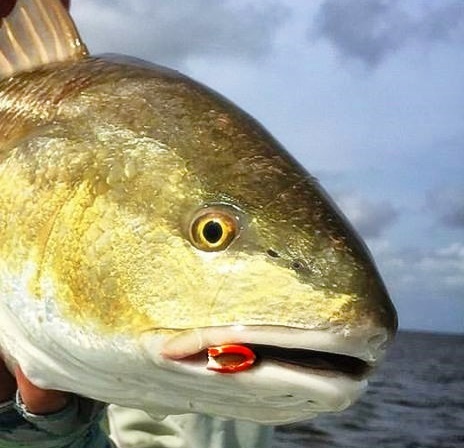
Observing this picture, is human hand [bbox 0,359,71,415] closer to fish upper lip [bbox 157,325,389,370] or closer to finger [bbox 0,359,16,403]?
finger [bbox 0,359,16,403]

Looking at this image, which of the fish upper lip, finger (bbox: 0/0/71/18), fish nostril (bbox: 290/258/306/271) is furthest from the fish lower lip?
finger (bbox: 0/0/71/18)

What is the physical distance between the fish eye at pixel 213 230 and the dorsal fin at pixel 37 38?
0.65 m

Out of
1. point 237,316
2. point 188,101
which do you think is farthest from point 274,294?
point 188,101

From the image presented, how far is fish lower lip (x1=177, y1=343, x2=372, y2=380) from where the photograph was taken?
1.73 m

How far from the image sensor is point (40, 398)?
2504mm

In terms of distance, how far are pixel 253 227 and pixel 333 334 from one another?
263mm

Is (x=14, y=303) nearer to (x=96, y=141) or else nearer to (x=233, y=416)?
(x=96, y=141)

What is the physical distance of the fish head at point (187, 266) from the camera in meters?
1.73

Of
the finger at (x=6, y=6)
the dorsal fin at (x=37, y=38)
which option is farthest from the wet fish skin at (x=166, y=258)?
the finger at (x=6, y=6)

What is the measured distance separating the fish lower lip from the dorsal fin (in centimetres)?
91

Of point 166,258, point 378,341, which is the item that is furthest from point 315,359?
point 166,258

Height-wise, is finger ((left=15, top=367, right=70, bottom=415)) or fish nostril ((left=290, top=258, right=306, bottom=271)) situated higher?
fish nostril ((left=290, top=258, right=306, bottom=271))

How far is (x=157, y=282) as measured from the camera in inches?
72.6

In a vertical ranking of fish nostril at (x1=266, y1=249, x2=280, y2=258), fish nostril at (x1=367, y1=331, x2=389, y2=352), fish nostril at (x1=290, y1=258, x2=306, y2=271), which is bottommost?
fish nostril at (x1=367, y1=331, x2=389, y2=352)
